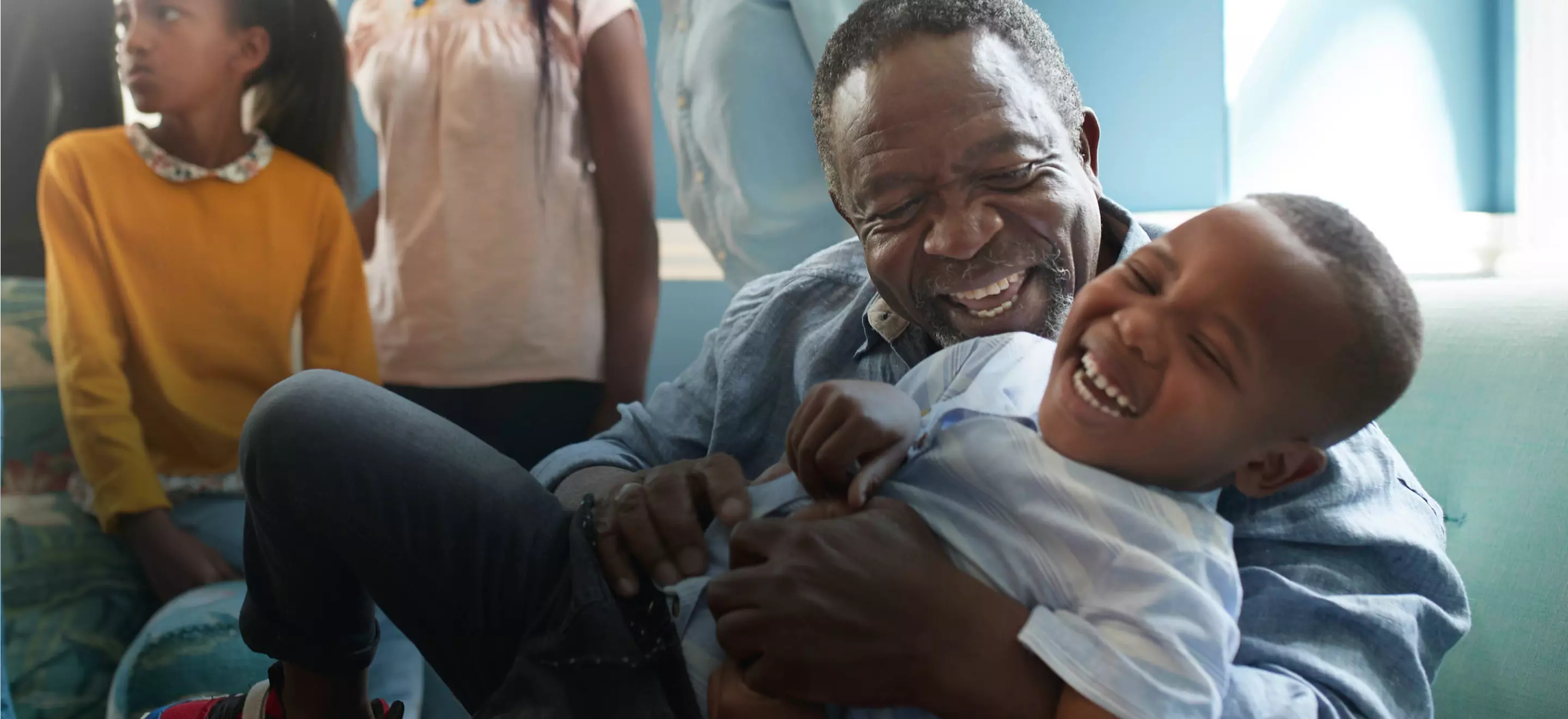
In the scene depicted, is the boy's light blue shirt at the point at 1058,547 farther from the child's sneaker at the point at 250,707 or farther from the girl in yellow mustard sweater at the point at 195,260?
the girl in yellow mustard sweater at the point at 195,260

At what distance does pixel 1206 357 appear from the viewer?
69 cm

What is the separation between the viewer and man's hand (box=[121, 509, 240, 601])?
1.17 metres

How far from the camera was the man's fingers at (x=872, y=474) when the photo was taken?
2.49 ft

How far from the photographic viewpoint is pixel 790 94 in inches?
49.1

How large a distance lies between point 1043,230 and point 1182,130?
44 cm

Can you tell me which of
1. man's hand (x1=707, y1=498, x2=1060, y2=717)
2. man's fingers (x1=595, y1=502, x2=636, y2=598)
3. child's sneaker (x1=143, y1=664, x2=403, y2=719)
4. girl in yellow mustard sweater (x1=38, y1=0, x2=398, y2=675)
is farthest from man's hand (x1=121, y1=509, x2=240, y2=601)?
man's hand (x1=707, y1=498, x2=1060, y2=717)

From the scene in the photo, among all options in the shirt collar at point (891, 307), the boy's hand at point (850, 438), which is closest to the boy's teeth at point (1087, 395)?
the boy's hand at point (850, 438)

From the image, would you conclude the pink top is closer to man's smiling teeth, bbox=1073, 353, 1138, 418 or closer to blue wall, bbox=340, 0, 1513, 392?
blue wall, bbox=340, 0, 1513, 392

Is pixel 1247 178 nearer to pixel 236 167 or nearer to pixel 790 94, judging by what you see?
pixel 790 94

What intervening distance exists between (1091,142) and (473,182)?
2.21ft

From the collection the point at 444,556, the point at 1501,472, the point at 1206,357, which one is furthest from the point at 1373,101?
the point at 444,556

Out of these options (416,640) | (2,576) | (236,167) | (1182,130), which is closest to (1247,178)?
(1182,130)

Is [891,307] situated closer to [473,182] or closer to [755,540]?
[755,540]

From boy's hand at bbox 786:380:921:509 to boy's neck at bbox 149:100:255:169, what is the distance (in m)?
0.79
